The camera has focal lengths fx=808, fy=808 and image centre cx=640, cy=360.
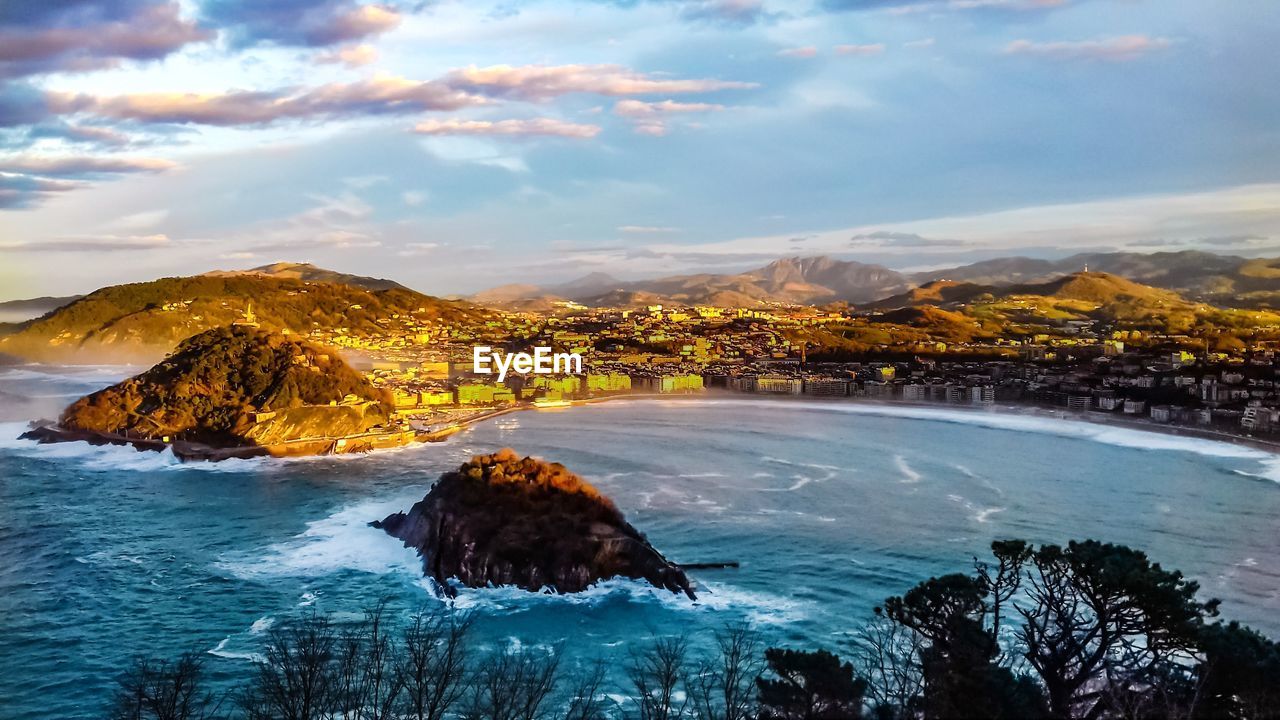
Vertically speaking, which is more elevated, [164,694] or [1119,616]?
[1119,616]

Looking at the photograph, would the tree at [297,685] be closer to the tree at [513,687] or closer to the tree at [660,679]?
the tree at [513,687]

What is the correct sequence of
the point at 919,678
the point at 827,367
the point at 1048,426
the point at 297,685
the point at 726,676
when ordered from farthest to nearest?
the point at 827,367 < the point at 1048,426 < the point at 726,676 < the point at 919,678 < the point at 297,685

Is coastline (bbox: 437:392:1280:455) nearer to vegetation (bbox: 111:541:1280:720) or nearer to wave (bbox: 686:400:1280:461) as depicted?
wave (bbox: 686:400:1280:461)

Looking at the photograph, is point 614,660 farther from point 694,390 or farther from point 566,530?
point 694,390

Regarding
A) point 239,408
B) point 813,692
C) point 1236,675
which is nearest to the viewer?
point 1236,675

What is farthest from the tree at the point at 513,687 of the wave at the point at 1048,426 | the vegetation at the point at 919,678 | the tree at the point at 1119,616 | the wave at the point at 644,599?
the wave at the point at 1048,426

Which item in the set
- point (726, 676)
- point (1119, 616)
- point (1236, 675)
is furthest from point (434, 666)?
point (1236, 675)

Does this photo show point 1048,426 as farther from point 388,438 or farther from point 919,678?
point 919,678
